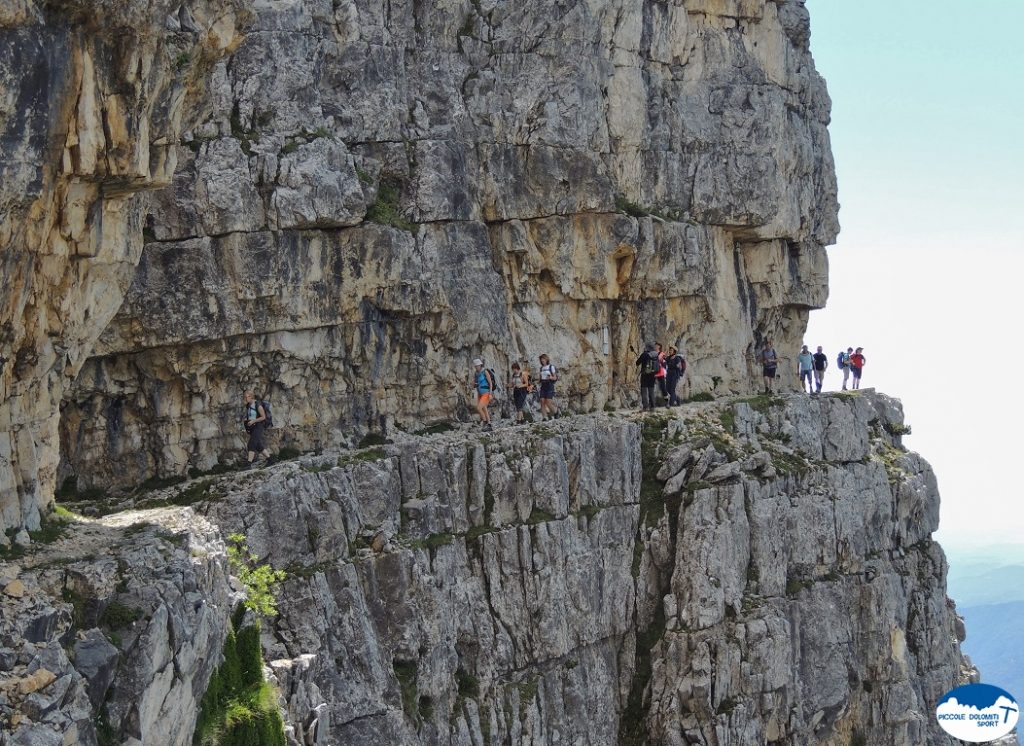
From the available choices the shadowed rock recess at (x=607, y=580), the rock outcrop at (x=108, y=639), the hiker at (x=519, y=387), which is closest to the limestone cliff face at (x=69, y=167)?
the rock outcrop at (x=108, y=639)

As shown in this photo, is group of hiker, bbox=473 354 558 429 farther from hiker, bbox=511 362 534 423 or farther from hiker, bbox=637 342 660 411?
hiker, bbox=637 342 660 411

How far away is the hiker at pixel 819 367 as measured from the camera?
59.9 m

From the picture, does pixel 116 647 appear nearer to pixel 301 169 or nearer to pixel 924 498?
pixel 301 169

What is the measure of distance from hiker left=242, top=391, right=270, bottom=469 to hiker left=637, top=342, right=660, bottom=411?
16385 millimetres

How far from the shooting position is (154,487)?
131 feet

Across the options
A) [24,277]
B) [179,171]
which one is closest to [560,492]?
[179,171]

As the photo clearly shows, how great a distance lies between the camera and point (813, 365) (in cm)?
5997

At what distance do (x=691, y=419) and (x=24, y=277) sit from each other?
3180 centimetres

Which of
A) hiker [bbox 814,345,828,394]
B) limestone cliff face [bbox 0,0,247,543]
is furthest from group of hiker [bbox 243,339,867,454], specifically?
limestone cliff face [bbox 0,0,247,543]

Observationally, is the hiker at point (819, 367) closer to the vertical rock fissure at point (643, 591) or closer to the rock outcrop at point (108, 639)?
the vertical rock fissure at point (643, 591)

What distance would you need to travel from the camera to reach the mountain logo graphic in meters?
27.6

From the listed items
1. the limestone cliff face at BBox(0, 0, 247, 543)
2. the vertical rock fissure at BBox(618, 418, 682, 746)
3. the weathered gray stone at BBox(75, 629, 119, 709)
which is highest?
the limestone cliff face at BBox(0, 0, 247, 543)

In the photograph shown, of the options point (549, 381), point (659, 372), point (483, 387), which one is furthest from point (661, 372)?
point (483, 387)

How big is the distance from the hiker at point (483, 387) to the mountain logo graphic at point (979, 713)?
65.2ft
